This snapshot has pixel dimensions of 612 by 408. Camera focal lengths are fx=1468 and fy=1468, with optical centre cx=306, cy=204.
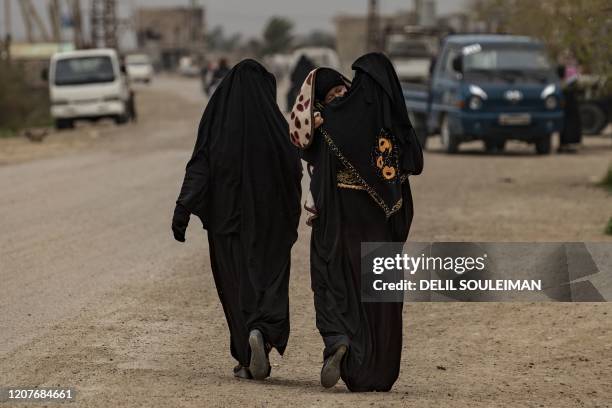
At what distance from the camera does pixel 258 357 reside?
6898 millimetres

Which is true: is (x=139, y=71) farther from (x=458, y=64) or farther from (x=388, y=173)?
(x=388, y=173)

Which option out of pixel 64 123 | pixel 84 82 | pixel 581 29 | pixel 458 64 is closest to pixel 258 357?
pixel 581 29

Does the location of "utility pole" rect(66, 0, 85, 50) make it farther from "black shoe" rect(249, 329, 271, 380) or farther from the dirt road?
"black shoe" rect(249, 329, 271, 380)

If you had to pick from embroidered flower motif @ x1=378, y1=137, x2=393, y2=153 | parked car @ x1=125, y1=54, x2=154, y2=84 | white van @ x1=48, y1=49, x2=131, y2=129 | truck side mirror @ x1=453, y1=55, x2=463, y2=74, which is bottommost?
parked car @ x1=125, y1=54, x2=154, y2=84

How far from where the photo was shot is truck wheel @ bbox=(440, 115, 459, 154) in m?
24.6

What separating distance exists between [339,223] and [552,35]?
497 inches


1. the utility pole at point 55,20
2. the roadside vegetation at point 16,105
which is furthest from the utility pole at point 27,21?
the roadside vegetation at point 16,105

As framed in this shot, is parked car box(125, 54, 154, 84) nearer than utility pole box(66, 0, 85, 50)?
No

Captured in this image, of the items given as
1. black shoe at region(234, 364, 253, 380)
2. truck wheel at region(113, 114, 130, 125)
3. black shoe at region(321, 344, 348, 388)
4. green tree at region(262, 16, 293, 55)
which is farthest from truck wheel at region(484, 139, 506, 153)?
green tree at region(262, 16, 293, 55)

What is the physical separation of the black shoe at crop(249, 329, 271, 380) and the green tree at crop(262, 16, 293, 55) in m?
142

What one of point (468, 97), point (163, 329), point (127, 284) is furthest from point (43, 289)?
point (468, 97)

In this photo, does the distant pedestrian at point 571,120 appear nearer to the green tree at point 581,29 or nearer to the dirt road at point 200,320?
the green tree at point 581,29

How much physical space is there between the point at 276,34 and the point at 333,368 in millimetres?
145606

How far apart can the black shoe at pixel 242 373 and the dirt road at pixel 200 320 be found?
13 cm
